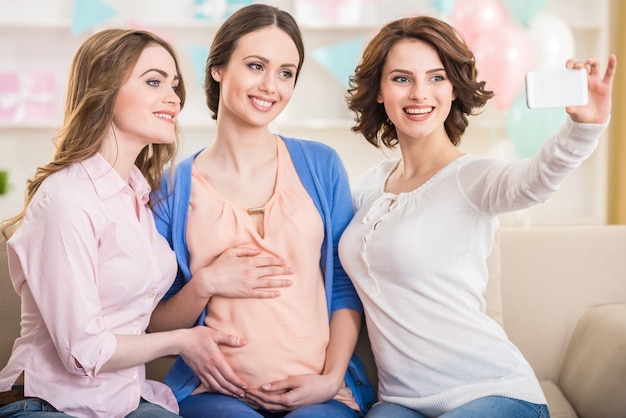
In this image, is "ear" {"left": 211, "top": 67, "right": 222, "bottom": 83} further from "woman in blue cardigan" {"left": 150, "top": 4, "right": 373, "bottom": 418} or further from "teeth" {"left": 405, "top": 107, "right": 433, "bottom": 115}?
"teeth" {"left": 405, "top": 107, "right": 433, "bottom": 115}

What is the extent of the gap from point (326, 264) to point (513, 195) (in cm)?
56

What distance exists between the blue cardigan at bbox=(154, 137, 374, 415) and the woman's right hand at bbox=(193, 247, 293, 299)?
0.10m

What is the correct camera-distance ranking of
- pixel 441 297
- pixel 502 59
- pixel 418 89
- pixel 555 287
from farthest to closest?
1. pixel 502 59
2. pixel 555 287
3. pixel 418 89
4. pixel 441 297

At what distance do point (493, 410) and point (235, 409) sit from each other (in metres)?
0.56

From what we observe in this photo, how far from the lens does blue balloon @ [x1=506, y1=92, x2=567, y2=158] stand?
4137 millimetres

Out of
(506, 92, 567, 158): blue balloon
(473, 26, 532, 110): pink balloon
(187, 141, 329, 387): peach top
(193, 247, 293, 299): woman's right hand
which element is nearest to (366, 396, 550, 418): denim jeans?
(187, 141, 329, 387): peach top

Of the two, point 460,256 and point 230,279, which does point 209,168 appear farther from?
point 460,256

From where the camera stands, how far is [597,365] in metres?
2.00

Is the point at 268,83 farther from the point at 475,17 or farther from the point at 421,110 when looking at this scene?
the point at 475,17

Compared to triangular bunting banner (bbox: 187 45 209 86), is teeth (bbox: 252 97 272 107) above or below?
below

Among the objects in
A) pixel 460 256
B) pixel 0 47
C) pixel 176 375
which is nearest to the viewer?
pixel 460 256

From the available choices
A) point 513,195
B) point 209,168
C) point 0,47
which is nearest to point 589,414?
point 513,195

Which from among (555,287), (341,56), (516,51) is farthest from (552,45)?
(555,287)

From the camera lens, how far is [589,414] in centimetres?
→ 198
